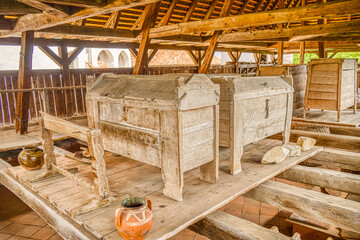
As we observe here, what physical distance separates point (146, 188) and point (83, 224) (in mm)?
747

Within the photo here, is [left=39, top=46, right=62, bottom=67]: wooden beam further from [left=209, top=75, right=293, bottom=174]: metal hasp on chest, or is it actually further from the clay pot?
the clay pot

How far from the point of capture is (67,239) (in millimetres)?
2375

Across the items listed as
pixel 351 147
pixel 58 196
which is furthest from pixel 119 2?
pixel 351 147

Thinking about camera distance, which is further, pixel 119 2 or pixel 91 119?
pixel 119 2

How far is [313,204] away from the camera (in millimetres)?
2516

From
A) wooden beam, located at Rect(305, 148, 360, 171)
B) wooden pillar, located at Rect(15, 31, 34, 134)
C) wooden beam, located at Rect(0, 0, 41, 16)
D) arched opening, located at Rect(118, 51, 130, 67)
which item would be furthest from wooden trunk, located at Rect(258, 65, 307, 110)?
arched opening, located at Rect(118, 51, 130, 67)

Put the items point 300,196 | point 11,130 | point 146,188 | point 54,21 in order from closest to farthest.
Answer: point 300,196 → point 146,188 → point 54,21 → point 11,130

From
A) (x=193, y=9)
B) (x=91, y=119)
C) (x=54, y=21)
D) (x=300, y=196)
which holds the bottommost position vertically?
(x=300, y=196)

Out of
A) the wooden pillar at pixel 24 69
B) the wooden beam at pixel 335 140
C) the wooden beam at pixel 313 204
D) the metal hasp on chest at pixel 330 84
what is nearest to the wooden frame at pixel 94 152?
the wooden beam at pixel 313 204

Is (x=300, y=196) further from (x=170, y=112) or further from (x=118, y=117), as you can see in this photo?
(x=118, y=117)

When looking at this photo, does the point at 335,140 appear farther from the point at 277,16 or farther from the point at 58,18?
the point at 58,18

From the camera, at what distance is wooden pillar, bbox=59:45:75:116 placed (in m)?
9.13

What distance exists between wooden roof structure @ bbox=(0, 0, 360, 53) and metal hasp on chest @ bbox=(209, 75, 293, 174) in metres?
1.72

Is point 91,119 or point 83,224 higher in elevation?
point 91,119
